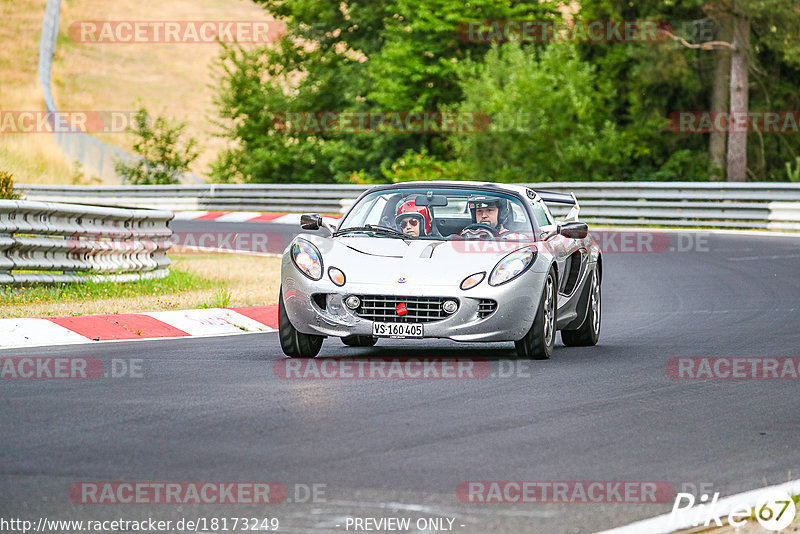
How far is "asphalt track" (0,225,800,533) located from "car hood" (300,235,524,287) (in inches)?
30.6

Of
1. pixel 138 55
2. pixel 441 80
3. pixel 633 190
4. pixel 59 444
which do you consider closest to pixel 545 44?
pixel 441 80

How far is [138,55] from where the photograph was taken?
105375 mm

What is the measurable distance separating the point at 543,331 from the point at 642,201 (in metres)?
Result: 22.0

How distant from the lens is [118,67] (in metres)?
101

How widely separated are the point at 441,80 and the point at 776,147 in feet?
39.4

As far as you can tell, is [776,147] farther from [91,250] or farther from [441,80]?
[91,250]

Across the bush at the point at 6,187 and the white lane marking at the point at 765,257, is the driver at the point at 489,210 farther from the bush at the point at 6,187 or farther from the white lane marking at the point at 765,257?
the white lane marking at the point at 765,257

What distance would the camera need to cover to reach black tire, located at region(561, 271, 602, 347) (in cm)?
1207
